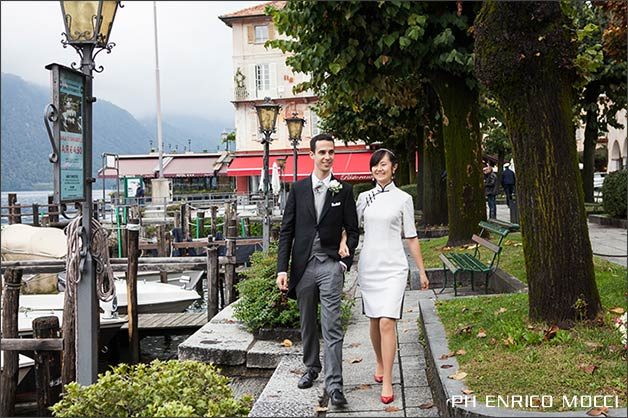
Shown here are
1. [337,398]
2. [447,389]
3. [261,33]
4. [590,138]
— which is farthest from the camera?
[261,33]

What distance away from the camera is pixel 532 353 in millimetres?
5285

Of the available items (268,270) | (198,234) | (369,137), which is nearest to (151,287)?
(268,270)

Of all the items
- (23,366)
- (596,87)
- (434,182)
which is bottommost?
(23,366)

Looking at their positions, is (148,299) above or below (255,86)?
below

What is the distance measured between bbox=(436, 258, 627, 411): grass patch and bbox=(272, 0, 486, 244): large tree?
6498 millimetres

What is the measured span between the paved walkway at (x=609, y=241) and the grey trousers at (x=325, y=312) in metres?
7.47

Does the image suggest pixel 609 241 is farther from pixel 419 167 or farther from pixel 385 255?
pixel 385 255

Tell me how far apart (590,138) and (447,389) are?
1020 inches

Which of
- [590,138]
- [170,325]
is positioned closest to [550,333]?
[170,325]

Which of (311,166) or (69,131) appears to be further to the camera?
(311,166)

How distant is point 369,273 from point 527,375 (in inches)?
56.5

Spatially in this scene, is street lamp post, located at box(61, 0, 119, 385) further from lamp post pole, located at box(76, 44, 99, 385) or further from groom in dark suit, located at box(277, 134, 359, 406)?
groom in dark suit, located at box(277, 134, 359, 406)

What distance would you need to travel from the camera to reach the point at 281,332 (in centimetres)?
797

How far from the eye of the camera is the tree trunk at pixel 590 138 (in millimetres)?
26391
